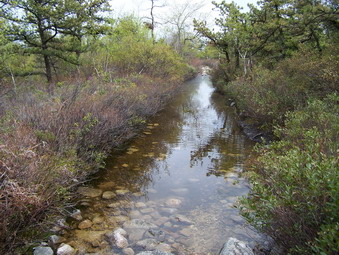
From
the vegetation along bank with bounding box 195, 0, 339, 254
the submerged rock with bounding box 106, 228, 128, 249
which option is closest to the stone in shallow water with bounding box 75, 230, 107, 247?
the submerged rock with bounding box 106, 228, 128, 249

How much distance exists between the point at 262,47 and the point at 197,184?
13.7m

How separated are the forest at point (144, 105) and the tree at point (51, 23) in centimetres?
6

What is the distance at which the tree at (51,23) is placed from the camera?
13.2 meters

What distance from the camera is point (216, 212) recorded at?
17.2ft

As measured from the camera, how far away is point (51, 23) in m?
14.5

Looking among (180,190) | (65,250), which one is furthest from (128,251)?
(180,190)

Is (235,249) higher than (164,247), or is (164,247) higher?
(235,249)

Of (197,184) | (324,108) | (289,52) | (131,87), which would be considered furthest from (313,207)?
(289,52)

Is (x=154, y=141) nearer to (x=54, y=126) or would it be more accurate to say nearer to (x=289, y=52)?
(x=54, y=126)

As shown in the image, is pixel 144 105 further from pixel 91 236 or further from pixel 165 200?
pixel 91 236

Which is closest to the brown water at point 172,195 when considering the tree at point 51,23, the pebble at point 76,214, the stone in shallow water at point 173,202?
the stone in shallow water at point 173,202

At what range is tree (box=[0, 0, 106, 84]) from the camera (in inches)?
519

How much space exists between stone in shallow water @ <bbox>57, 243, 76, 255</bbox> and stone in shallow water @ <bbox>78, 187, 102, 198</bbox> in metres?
1.79

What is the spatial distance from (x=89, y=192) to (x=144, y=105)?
5.43 meters
